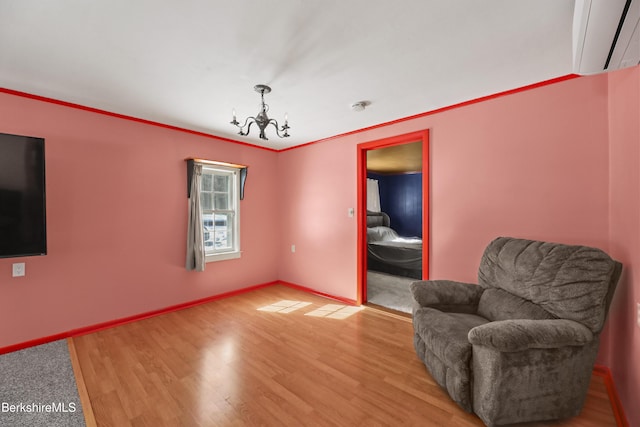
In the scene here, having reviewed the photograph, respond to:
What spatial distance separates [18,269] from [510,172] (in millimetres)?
4663

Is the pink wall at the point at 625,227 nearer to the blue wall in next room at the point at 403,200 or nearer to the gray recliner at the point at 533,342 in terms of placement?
the gray recliner at the point at 533,342

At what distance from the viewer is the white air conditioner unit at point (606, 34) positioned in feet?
3.59

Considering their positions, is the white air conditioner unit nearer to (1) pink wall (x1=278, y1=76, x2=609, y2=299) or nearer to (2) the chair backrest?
(1) pink wall (x1=278, y1=76, x2=609, y2=299)

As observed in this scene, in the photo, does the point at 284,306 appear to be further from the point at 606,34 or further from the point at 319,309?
the point at 606,34

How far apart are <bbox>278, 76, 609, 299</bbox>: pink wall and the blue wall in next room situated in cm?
361

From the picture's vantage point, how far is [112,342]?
270 centimetres

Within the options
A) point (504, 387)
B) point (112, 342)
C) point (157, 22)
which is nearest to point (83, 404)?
point (112, 342)

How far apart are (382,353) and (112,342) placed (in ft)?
8.61

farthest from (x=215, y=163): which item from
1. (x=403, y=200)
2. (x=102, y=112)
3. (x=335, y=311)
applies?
(x=403, y=200)

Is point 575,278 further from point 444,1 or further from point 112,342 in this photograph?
point 112,342

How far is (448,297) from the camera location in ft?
7.63

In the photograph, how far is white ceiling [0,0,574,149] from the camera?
5.02 feet

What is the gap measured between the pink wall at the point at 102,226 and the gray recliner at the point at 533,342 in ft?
10.4

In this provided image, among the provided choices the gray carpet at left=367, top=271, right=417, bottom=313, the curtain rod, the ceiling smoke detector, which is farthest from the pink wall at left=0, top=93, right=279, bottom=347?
the gray carpet at left=367, top=271, right=417, bottom=313
